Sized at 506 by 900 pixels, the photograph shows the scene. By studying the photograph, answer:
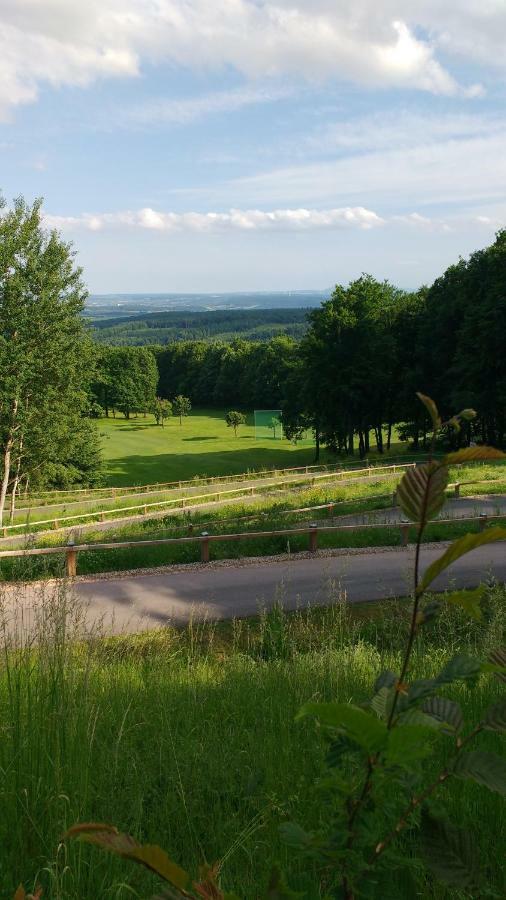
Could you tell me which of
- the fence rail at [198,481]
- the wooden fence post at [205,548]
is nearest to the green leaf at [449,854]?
the wooden fence post at [205,548]

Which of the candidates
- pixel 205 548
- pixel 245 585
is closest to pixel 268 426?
pixel 205 548

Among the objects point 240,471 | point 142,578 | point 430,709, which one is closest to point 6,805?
point 430,709

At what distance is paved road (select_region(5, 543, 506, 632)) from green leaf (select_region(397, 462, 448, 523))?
27.6ft

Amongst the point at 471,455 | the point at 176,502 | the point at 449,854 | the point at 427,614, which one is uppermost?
the point at 471,455

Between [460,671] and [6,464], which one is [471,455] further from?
[6,464]

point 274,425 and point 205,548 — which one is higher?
point 205,548

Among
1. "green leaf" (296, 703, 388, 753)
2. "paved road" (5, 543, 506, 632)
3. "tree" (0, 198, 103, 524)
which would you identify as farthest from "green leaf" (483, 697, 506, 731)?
"tree" (0, 198, 103, 524)

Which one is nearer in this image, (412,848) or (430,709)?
(430,709)

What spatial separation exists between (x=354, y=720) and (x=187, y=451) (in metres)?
62.4

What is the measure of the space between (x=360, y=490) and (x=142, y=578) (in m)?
15.0

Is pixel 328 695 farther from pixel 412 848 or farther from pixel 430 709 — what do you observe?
pixel 430 709

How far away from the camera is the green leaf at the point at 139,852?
3.69 ft

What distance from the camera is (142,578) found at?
12766 millimetres

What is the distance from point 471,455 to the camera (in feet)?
4.40
